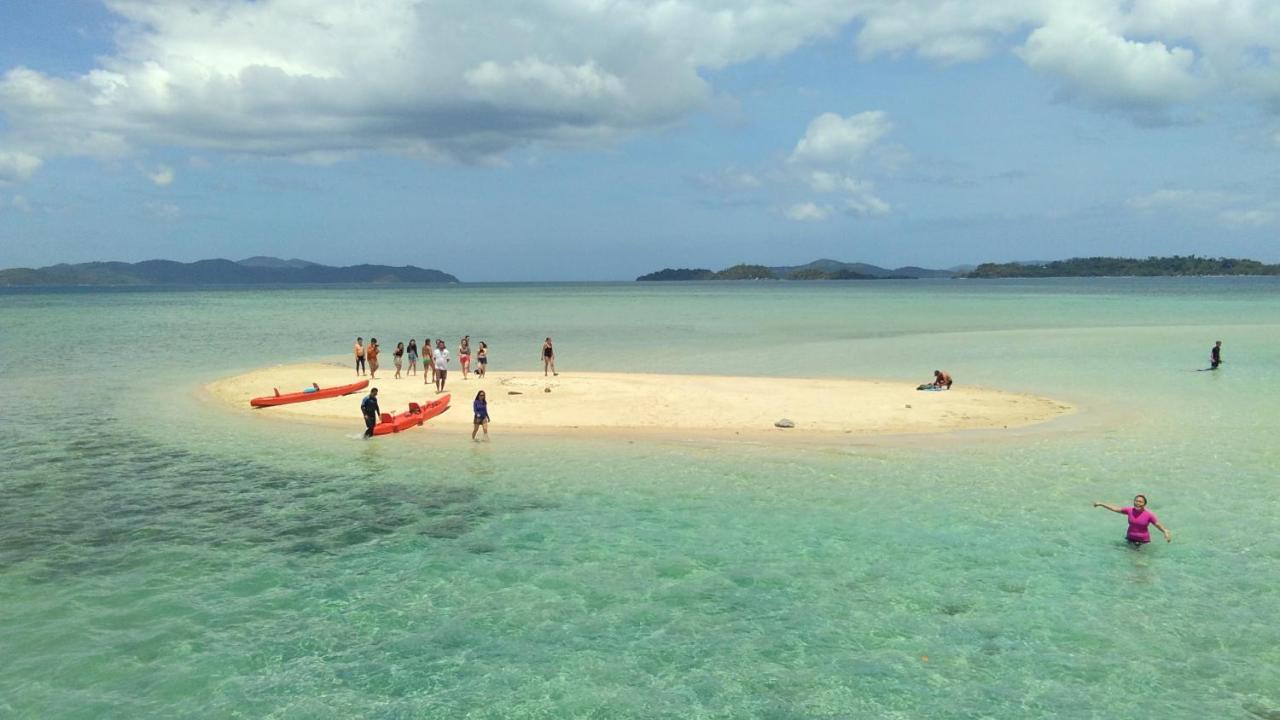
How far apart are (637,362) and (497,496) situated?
27.2m

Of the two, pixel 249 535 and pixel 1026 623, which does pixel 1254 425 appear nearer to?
pixel 1026 623

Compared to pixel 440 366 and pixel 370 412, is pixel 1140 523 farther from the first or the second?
pixel 440 366

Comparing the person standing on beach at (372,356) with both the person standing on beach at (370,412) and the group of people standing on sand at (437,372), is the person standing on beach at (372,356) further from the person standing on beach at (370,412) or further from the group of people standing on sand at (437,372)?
the person standing on beach at (370,412)

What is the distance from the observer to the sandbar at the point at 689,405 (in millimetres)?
26203

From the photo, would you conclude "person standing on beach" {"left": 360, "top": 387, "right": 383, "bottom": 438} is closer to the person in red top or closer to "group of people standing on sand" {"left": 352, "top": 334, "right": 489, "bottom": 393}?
"group of people standing on sand" {"left": 352, "top": 334, "right": 489, "bottom": 393}

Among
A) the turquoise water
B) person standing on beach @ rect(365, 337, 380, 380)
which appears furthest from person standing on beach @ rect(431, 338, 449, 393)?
the turquoise water

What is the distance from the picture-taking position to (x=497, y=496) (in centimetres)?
1903

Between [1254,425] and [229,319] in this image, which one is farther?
[229,319]

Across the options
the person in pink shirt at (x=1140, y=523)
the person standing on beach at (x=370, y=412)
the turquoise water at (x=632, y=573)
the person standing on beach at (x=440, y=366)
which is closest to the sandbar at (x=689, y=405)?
the person standing on beach at (x=440, y=366)

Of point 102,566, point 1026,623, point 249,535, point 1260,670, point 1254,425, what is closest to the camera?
point 1260,670

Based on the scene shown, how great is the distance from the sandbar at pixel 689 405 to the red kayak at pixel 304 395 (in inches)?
17.0

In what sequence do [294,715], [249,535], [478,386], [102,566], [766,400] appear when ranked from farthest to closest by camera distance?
1. [478,386]
2. [766,400]
3. [249,535]
4. [102,566]
5. [294,715]

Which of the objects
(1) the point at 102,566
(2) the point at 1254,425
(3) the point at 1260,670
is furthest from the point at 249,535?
(2) the point at 1254,425

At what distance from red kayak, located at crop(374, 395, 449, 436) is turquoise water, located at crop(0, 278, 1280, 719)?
117 cm
